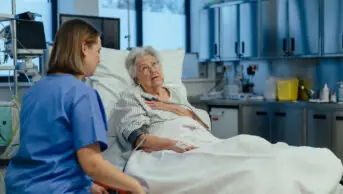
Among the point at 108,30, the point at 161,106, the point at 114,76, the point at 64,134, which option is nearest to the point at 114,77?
the point at 114,76

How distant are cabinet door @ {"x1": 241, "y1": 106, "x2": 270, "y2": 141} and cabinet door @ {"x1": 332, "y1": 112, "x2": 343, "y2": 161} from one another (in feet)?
2.37

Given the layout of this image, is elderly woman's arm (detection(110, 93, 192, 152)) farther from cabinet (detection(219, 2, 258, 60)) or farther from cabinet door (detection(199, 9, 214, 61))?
cabinet door (detection(199, 9, 214, 61))

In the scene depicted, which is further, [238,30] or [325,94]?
[238,30]

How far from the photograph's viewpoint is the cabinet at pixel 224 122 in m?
4.56

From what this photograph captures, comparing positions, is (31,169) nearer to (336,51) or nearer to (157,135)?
(157,135)

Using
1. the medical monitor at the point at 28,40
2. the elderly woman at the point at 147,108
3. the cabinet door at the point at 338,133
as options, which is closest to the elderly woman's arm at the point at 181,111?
the elderly woman at the point at 147,108

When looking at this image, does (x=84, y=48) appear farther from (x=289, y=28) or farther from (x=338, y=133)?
(x=289, y=28)

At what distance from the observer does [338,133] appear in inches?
152

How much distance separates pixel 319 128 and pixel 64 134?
3.08 meters

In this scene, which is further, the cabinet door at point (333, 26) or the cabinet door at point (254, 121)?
the cabinet door at point (254, 121)

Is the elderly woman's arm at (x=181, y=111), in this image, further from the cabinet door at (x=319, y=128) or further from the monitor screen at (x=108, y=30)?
the cabinet door at (x=319, y=128)

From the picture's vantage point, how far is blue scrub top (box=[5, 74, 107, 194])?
139 cm

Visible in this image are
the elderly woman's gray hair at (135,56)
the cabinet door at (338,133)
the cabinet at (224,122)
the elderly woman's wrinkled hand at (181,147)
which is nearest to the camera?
the elderly woman's wrinkled hand at (181,147)

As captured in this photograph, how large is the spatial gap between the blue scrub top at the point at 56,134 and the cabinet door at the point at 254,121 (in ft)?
10.6
